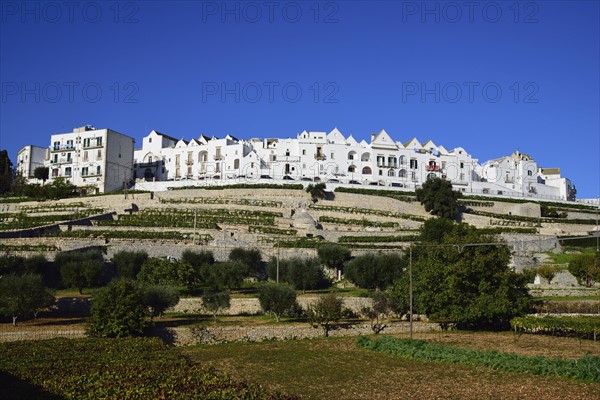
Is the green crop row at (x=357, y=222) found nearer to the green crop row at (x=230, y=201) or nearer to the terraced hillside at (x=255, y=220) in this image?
the terraced hillside at (x=255, y=220)

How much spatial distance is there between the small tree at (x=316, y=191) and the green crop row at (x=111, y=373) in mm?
48750

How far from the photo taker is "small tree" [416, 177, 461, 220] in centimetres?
7588

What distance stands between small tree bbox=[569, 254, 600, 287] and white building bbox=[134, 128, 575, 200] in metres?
36.9

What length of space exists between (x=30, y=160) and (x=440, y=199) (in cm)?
6380

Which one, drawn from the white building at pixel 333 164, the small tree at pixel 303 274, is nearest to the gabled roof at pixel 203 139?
the white building at pixel 333 164

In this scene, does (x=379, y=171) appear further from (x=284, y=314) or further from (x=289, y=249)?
(x=284, y=314)

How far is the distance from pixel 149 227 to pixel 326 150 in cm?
3884

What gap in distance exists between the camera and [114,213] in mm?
68562

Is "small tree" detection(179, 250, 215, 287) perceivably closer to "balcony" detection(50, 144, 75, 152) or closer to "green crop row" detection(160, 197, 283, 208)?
"green crop row" detection(160, 197, 283, 208)

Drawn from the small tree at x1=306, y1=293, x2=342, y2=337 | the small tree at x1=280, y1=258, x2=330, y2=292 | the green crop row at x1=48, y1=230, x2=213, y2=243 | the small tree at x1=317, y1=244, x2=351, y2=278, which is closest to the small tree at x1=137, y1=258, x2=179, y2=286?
the small tree at x1=280, y1=258, x2=330, y2=292

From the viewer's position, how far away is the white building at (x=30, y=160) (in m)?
98.7

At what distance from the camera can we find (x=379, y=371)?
26312mm

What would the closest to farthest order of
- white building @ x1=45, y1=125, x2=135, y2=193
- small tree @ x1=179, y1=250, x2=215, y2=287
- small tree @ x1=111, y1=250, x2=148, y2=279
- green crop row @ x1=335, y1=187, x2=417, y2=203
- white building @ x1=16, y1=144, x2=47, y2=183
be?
small tree @ x1=179, y1=250, x2=215, y2=287
small tree @ x1=111, y1=250, x2=148, y2=279
green crop row @ x1=335, y1=187, x2=417, y2=203
white building @ x1=45, y1=125, x2=135, y2=193
white building @ x1=16, y1=144, x2=47, y2=183

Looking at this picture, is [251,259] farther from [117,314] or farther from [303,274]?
[117,314]
